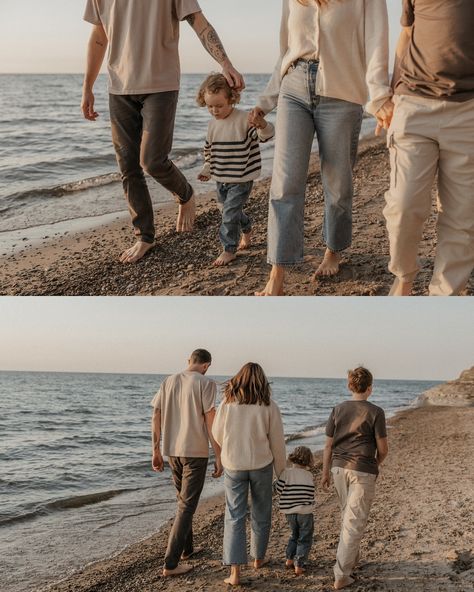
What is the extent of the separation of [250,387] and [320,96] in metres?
1.66

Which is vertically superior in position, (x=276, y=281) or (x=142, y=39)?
(x=142, y=39)

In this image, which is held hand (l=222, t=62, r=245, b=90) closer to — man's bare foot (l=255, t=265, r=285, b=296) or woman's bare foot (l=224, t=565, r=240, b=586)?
man's bare foot (l=255, t=265, r=285, b=296)

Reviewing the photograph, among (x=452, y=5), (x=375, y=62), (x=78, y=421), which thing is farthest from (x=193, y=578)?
(x=78, y=421)

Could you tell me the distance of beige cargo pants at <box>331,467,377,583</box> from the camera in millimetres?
4383

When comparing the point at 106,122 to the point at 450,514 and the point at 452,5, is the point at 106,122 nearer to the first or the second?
the point at 450,514

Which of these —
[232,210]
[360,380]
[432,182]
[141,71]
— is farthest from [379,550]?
[141,71]

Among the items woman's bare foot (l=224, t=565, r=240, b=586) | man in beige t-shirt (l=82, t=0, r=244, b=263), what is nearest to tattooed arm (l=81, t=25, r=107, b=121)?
man in beige t-shirt (l=82, t=0, r=244, b=263)

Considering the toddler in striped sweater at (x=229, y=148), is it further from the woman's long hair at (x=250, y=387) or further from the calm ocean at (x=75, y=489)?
the calm ocean at (x=75, y=489)

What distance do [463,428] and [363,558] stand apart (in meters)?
8.32

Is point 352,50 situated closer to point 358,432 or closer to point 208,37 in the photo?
point 208,37

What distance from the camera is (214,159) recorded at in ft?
15.9

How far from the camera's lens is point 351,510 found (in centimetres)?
439

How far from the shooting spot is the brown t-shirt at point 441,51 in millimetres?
3252

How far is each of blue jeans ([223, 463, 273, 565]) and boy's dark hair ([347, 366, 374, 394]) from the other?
67 cm
